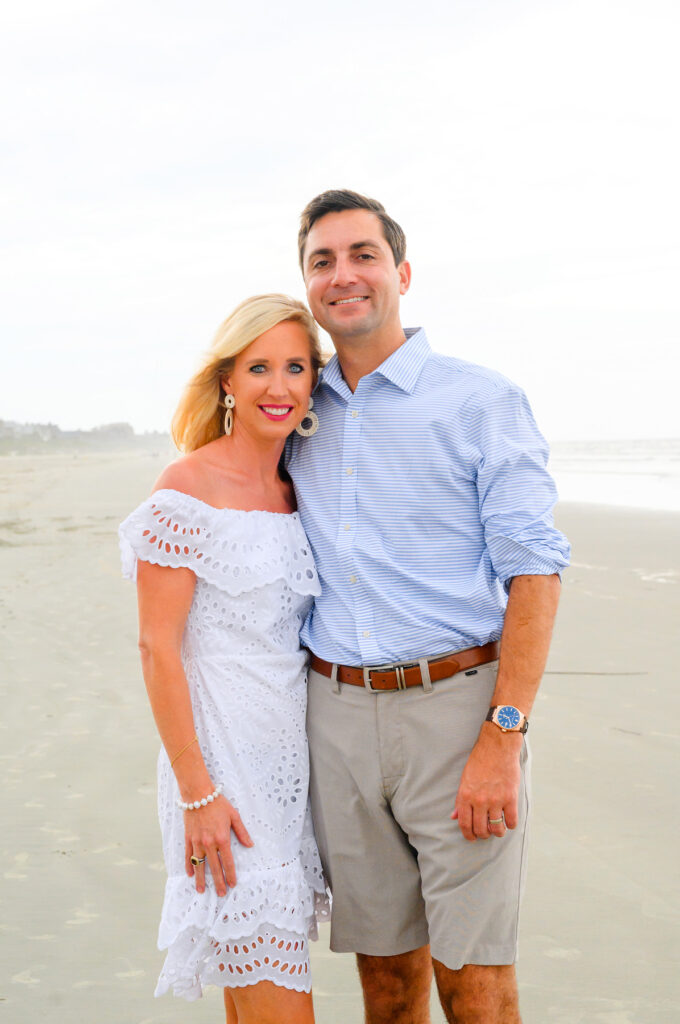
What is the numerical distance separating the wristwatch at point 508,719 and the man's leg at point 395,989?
87 cm

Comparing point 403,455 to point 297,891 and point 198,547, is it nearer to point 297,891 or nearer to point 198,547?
point 198,547

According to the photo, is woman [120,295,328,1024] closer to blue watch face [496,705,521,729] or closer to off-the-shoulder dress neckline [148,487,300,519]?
off-the-shoulder dress neckline [148,487,300,519]

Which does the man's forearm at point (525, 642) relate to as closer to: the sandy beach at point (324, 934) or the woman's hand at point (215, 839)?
the woman's hand at point (215, 839)

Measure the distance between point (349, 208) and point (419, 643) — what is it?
4.50 ft

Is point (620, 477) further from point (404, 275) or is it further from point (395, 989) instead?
point (395, 989)

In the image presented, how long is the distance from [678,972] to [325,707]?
5.57ft

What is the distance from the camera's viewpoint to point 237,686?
256cm

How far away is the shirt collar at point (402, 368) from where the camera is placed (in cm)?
265

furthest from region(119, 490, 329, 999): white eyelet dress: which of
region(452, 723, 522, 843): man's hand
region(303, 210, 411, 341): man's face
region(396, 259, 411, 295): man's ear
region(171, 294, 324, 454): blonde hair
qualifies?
region(396, 259, 411, 295): man's ear

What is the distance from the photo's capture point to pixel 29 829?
4.26 meters

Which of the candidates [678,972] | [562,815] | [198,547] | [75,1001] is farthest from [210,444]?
[562,815]

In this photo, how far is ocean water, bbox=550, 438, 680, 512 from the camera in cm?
2108

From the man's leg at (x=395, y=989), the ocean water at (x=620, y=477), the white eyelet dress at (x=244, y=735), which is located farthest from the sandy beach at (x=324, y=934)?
the ocean water at (x=620, y=477)

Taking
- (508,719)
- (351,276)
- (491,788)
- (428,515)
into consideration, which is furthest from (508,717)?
(351,276)
